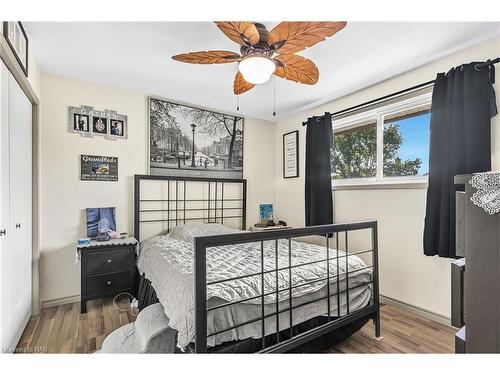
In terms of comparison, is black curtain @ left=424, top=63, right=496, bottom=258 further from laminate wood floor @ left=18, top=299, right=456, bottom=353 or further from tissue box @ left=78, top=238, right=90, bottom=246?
tissue box @ left=78, top=238, right=90, bottom=246

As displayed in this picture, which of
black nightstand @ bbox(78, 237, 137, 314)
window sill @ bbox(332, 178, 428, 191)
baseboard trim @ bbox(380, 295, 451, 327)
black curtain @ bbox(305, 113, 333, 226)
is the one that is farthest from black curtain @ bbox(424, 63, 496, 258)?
black nightstand @ bbox(78, 237, 137, 314)

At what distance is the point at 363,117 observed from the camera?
2.95 meters

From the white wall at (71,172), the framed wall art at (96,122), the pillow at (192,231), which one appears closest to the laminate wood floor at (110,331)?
the white wall at (71,172)

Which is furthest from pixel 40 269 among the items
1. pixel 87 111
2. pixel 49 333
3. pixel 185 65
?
pixel 185 65

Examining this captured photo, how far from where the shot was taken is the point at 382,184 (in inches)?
106

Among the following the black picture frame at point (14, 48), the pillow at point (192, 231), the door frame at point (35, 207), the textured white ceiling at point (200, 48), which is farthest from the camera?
the pillow at point (192, 231)

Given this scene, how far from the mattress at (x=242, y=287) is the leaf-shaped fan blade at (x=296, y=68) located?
4.41 feet

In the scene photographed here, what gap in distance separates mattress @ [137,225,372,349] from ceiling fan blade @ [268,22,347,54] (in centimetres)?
144

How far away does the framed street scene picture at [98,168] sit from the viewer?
9.00 ft

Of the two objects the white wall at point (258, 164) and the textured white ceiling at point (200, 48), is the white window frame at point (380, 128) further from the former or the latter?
the white wall at point (258, 164)

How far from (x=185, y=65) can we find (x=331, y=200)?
2.24m

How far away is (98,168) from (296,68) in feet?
7.73

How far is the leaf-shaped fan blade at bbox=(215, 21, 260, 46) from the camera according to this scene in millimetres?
1329
